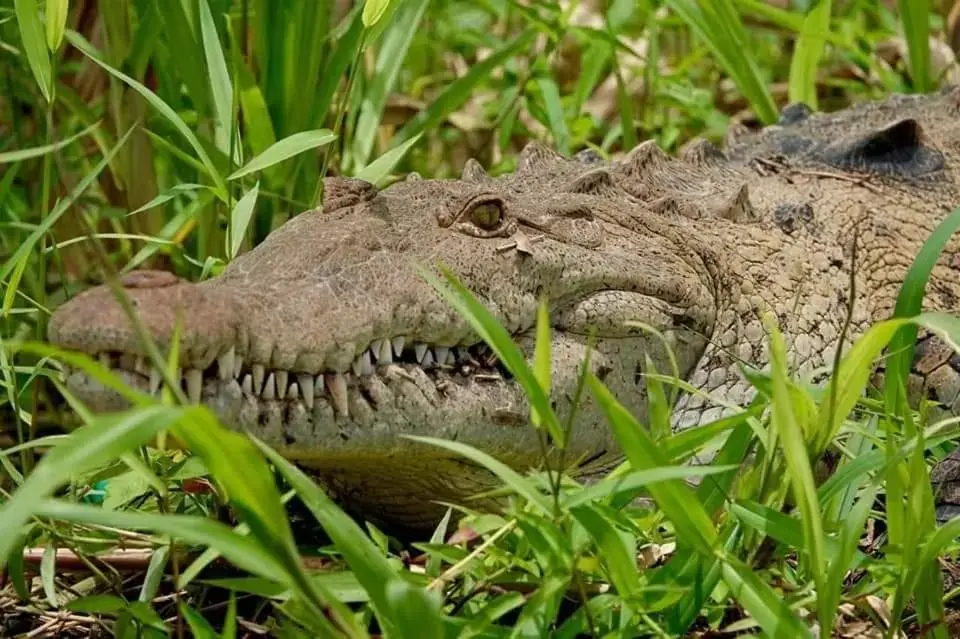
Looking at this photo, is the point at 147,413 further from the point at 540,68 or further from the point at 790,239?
the point at 540,68

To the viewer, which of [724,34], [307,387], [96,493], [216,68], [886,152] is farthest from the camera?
[724,34]

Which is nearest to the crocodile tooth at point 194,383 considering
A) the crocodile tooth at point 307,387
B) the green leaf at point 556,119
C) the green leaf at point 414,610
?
the crocodile tooth at point 307,387

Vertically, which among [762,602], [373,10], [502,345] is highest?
[373,10]

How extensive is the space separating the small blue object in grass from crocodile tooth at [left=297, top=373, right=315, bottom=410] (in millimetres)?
770

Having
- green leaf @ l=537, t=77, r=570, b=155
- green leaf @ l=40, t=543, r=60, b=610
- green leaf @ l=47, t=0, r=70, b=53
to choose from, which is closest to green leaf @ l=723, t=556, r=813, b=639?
green leaf @ l=40, t=543, r=60, b=610

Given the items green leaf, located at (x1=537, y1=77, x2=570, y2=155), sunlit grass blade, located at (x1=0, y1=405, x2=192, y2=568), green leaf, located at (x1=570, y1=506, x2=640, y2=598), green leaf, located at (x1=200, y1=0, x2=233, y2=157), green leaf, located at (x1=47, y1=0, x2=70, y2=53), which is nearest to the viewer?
sunlit grass blade, located at (x1=0, y1=405, x2=192, y2=568)

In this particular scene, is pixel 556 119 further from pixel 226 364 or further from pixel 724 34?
pixel 226 364

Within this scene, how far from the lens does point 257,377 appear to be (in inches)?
102

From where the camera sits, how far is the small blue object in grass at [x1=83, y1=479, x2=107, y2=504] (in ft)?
10.7

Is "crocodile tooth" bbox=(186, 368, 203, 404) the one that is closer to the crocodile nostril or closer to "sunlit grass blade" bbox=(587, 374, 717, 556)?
the crocodile nostril

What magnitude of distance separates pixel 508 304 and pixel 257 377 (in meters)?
0.70

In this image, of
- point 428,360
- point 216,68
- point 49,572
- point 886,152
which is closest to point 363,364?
point 428,360

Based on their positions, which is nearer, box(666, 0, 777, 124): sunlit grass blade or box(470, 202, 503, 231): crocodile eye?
box(470, 202, 503, 231): crocodile eye

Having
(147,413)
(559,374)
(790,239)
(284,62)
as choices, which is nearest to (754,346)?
(790,239)
